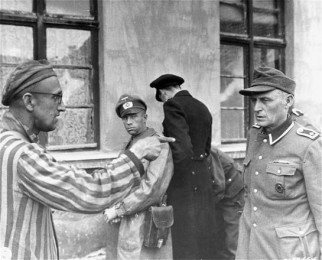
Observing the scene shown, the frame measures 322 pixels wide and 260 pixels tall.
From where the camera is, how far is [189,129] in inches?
188

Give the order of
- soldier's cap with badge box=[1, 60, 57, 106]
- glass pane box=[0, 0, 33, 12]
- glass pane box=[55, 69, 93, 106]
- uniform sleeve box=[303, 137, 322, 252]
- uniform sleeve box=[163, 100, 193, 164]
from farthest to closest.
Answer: glass pane box=[55, 69, 93, 106], glass pane box=[0, 0, 33, 12], uniform sleeve box=[163, 100, 193, 164], uniform sleeve box=[303, 137, 322, 252], soldier's cap with badge box=[1, 60, 57, 106]

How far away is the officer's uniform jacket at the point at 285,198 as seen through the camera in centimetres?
310

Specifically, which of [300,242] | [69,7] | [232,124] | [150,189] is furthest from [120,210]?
[232,124]

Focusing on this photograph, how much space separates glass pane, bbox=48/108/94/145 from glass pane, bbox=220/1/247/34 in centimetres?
220

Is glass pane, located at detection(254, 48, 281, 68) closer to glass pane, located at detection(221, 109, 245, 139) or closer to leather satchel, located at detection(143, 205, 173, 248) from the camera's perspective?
glass pane, located at detection(221, 109, 245, 139)

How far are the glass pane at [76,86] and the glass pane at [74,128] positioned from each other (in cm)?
9

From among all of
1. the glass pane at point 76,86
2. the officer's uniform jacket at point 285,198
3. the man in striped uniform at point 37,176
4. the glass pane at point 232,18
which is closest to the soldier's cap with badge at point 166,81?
the glass pane at point 76,86

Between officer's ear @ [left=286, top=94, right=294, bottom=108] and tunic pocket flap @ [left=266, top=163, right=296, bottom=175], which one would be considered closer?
tunic pocket flap @ [left=266, top=163, right=296, bottom=175]

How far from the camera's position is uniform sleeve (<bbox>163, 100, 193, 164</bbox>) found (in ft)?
14.6

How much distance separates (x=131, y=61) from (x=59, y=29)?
0.80 metres

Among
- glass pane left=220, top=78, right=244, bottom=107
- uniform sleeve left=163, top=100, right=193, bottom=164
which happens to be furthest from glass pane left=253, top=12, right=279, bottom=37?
uniform sleeve left=163, top=100, right=193, bottom=164

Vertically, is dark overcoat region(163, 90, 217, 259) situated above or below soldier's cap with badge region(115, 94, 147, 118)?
below

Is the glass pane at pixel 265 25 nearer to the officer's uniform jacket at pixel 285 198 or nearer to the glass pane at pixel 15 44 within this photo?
the glass pane at pixel 15 44

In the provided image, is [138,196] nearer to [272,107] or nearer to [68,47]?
[272,107]
